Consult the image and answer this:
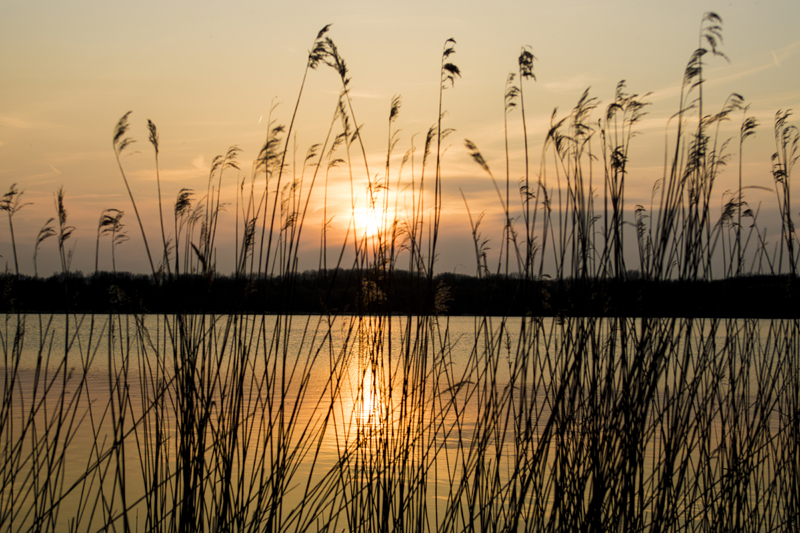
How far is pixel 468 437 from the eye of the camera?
15.9ft

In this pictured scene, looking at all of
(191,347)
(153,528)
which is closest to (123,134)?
(191,347)

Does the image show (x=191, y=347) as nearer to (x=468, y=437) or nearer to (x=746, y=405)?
→ (x=746, y=405)

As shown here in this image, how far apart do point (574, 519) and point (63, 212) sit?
1906 millimetres

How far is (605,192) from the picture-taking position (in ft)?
5.57

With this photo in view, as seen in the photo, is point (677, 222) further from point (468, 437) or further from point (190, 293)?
point (468, 437)

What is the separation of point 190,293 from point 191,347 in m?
0.24

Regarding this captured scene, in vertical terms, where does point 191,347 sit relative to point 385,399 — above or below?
above

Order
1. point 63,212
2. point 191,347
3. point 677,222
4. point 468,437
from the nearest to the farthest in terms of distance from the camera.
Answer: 1. point 191,347
2. point 677,222
3. point 63,212
4. point 468,437

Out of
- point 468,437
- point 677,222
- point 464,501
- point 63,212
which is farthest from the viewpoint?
point 468,437

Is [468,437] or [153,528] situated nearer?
[153,528]

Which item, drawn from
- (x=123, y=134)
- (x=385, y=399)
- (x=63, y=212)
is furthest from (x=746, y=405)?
(x=63, y=212)

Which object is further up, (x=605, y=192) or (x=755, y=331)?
(x=605, y=192)

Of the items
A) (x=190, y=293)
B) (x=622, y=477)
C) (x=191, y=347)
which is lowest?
(x=622, y=477)

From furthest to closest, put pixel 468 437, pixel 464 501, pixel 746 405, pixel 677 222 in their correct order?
pixel 468 437, pixel 464 501, pixel 746 405, pixel 677 222
